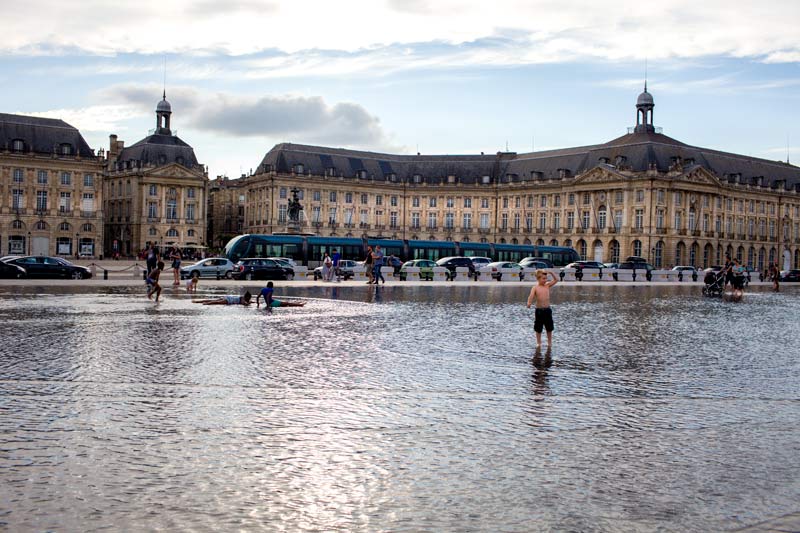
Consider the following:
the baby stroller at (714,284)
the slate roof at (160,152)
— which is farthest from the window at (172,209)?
the baby stroller at (714,284)

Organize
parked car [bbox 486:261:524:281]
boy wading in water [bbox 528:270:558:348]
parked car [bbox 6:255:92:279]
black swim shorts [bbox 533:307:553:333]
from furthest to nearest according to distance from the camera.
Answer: parked car [bbox 486:261:524:281] < parked car [bbox 6:255:92:279] < black swim shorts [bbox 533:307:553:333] < boy wading in water [bbox 528:270:558:348]

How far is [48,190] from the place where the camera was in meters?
100

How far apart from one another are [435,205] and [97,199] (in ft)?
158

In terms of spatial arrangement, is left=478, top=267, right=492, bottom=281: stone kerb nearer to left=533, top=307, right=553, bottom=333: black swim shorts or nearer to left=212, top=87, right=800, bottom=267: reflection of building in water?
left=533, top=307, right=553, bottom=333: black swim shorts

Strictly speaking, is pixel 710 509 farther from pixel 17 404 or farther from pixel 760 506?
pixel 17 404

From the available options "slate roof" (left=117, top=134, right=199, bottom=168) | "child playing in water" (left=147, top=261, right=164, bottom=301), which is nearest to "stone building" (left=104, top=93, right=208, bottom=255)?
"slate roof" (left=117, top=134, right=199, bottom=168)

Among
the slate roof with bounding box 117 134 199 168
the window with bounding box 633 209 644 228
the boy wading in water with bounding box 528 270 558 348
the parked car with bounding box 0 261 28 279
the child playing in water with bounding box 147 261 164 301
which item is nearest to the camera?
the boy wading in water with bounding box 528 270 558 348

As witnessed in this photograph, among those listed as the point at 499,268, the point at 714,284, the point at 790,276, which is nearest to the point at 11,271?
the point at 499,268

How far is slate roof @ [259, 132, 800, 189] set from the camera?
111625mm

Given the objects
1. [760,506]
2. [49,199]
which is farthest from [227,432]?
[49,199]

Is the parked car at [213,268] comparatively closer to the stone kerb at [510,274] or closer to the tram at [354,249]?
the tram at [354,249]

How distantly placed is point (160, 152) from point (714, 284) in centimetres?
8583

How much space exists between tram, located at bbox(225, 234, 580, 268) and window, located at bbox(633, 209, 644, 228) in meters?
25.1

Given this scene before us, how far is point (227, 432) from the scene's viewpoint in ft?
30.0
